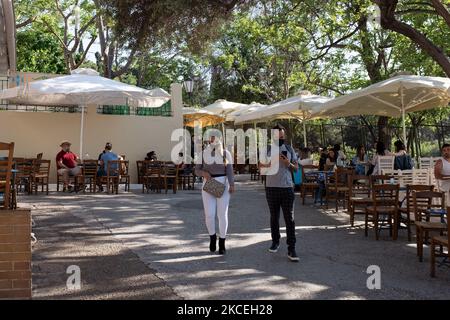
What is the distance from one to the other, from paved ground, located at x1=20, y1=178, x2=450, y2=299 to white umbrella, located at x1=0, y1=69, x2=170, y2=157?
142 inches

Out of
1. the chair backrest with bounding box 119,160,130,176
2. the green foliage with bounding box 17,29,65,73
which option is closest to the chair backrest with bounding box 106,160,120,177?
the chair backrest with bounding box 119,160,130,176

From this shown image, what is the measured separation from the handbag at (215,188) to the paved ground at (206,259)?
0.82 meters

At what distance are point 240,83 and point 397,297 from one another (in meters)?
28.7

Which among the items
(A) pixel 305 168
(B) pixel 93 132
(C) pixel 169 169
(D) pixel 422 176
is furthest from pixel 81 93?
(D) pixel 422 176

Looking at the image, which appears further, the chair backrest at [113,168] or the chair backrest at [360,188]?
the chair backrest at [113,168]

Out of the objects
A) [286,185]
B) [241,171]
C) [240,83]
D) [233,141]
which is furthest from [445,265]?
[240,83]

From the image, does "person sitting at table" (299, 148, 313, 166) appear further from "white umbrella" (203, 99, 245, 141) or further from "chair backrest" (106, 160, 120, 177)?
"white umbrella" (203, 99, 245, 141)

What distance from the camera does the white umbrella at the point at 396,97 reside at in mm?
9945

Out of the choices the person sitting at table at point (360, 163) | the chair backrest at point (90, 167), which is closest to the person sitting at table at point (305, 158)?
the person sitting at table at point (360, 163)

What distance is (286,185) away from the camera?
673 centimetres

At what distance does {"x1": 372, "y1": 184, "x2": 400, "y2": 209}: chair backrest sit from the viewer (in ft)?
26.1

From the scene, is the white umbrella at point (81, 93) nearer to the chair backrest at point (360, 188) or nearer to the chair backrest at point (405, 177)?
the chair backrest at point (360, 188)

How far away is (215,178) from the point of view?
271 inches
